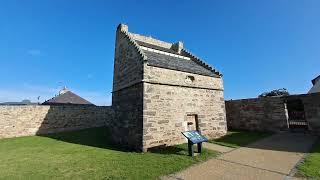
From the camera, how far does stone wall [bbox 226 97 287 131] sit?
14024mm

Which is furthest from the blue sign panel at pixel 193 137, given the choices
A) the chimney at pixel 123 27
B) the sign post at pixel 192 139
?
the chimney at pixel 123 27

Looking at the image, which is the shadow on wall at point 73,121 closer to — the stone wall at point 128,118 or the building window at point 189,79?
the stone wall at point 128,118

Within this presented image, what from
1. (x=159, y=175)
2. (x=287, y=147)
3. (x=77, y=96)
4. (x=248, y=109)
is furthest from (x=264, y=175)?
(x=77, y=96)

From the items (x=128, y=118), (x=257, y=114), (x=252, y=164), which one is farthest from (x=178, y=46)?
(x=252, y=164)

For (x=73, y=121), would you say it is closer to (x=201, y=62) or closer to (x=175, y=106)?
(x=175, y=106)

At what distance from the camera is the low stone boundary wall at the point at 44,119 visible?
15.9m

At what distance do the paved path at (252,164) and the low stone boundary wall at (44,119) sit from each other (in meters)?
9.35

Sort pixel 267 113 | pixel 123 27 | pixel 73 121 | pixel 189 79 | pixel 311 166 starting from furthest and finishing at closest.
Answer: pixel 73 121
pixel 267 113
pixel 123 27
pixel 189 79
pixel 311 166

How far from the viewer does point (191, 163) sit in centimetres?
706

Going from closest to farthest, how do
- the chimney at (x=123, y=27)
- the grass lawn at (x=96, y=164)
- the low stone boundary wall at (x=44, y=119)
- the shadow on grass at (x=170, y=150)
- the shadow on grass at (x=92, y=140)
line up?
1. the grass lawn at (x=96, y=164)
2. the shadow on grass at (x=170, y=150)
3. the shadow on grass at (x=92, y=140)
4. the chimney at (x=123, y=27)
5. the low stone boundary wall at (x=44, y=119)

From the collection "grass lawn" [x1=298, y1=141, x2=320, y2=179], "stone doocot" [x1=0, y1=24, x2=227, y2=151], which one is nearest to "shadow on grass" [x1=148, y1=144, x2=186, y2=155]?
"stone doocot" [x1=0, y1=24, x2=227, y2=151]

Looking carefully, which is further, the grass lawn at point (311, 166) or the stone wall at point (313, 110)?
the stone wall at point (313, 110)

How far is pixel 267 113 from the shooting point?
14625 millimetres

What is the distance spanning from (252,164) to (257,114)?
945cm
